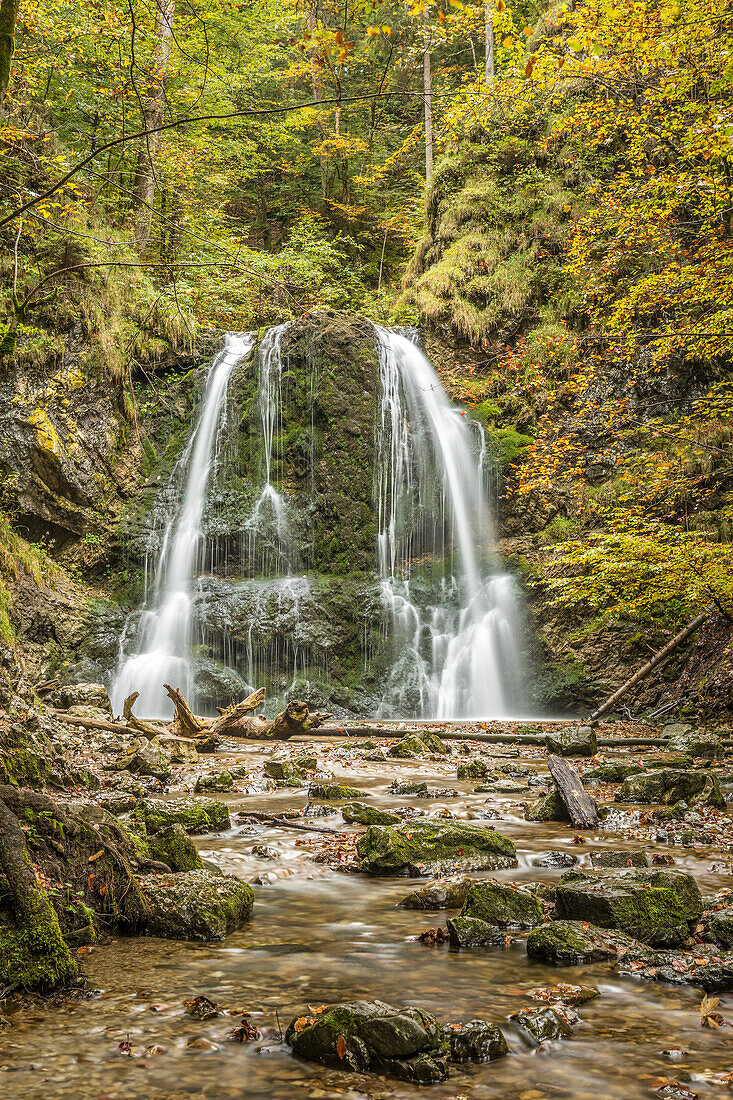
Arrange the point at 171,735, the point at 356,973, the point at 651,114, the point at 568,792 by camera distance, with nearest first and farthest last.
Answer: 1. the point at 356,973
2. the point at 568,792
3. the point at 171,735
4. the point at 651,114

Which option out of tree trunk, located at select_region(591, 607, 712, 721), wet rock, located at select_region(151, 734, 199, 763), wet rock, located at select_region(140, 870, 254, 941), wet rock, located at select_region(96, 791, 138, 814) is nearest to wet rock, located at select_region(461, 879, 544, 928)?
wet rock, located at select_region(140, 870, 254, 941)

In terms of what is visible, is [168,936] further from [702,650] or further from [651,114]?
[651,114]

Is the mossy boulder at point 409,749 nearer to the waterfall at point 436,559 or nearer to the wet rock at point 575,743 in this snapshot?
the wet rock at point 575,743

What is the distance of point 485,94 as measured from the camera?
15.6 m

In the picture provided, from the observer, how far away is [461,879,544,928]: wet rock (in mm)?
3721

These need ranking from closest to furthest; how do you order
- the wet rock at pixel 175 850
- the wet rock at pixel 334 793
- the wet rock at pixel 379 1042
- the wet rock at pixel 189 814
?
1. the wet rock at pixel 379 1042
2. the wet rock at pixel 175 850
3. the wet rock at pixel 189 814
4. the wet rock at pixel 334 793

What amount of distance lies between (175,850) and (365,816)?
2.01m

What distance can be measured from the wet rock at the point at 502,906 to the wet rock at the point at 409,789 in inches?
125

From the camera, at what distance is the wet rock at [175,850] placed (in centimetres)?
416

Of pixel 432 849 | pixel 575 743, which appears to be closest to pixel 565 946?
pixel 432 849

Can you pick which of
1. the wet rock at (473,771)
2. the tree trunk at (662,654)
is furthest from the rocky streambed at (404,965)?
the tree trunk at (662,654)

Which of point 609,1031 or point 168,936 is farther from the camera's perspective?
point 168,936

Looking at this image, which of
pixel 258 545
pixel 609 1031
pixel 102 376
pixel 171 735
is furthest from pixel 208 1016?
pixel 102 376

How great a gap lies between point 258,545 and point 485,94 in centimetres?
1095
